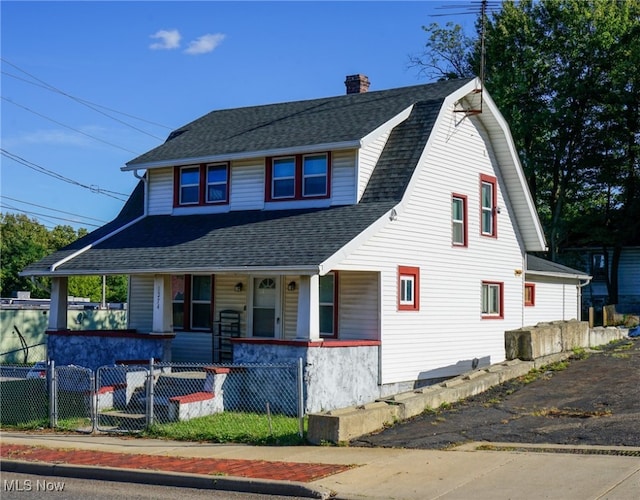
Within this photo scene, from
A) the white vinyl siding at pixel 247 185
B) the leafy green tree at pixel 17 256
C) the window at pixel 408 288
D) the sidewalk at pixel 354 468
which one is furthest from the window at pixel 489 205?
the leafy green tree at pixel 17 256

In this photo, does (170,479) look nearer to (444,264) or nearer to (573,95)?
(444,264)

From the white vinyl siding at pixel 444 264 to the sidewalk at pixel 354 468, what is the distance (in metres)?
5.47

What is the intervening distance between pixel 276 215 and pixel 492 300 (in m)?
7.48

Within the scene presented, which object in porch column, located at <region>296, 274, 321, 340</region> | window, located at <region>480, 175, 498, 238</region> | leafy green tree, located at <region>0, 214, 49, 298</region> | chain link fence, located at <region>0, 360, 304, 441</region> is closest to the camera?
chain link fence, located at <region>0, 360, 304, 441</region>

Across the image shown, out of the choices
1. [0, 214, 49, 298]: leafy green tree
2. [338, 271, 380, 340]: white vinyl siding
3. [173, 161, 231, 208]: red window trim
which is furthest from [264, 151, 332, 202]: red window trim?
[0, 214, 49, 298]: leafy green tree

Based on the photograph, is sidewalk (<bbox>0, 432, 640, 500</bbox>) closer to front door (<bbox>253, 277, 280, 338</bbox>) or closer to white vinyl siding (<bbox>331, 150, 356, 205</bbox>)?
front door (<bbox>253, 277, 280, 338</bbox>)

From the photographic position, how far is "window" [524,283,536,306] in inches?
1096

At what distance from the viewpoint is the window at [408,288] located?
19.1 metres

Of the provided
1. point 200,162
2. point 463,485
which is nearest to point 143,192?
point 200,162

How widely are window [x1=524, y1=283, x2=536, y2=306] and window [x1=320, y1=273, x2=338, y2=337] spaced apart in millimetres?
10870

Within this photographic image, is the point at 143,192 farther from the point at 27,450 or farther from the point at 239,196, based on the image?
the point at 27,450

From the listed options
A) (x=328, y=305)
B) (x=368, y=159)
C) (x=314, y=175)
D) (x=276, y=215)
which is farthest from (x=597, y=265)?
(x=328, y=305)

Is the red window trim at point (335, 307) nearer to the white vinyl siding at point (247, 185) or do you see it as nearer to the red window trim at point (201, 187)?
the white vinyl siding at point (247, 185)

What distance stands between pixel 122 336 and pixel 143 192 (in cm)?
670
